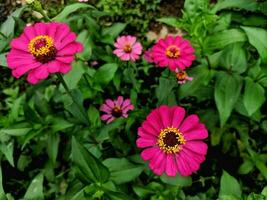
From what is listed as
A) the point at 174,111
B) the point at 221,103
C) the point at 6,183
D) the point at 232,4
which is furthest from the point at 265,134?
the point at 6,183

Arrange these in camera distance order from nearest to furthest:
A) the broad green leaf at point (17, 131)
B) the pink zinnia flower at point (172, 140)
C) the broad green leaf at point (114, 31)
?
the pink zinnia flower at point (172, 140)
the broad green leaf at point (17, 131)
the broad green leaf at point (114, 31)

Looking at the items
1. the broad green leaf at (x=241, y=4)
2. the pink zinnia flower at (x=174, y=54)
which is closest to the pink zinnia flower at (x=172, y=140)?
the pink zinnia flower at (x=174, y=54)

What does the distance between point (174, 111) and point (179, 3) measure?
1.12m

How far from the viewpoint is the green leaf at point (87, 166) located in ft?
4.30

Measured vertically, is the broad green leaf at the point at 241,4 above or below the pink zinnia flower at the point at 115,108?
above

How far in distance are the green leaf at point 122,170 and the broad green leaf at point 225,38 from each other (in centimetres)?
55

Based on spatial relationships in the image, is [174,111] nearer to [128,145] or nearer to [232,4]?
[128,145]

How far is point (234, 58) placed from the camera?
69.7 inches

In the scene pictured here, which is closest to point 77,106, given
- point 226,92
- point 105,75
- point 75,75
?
point 75,75

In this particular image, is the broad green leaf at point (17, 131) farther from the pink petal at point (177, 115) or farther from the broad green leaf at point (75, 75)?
the pink petal at point (177, 115)

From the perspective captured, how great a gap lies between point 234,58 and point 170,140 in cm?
53

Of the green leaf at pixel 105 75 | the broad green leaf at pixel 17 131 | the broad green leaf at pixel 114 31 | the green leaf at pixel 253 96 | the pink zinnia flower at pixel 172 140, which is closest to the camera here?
the pink zinnia flower at pixel 172 140

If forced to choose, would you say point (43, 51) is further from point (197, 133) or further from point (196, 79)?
point (196, 79)

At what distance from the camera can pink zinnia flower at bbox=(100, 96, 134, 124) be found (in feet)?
6.25
